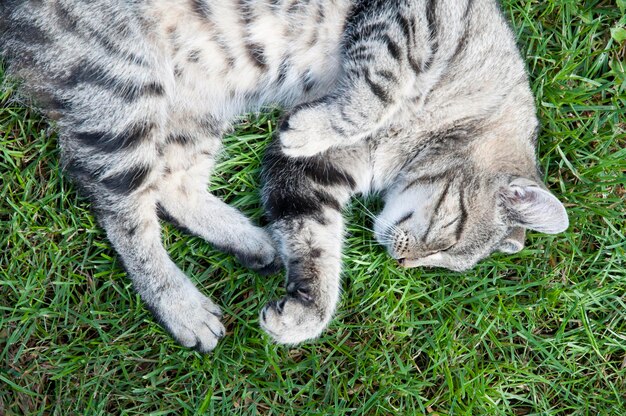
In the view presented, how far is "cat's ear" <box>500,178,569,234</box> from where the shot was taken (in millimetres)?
2676

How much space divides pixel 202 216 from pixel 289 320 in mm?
710

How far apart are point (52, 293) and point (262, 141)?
4.21 ft

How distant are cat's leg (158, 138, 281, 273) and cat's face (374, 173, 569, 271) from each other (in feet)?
2.10

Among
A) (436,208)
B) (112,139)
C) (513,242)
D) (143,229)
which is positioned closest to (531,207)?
(513,242)

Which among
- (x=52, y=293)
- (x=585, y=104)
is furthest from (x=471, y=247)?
(x=52, y=293)

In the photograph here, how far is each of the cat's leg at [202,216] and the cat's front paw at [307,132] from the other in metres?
0.53

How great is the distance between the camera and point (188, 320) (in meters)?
2.89

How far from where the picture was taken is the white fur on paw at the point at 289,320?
271 centimetres

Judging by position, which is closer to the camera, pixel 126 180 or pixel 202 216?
pixel 126 180

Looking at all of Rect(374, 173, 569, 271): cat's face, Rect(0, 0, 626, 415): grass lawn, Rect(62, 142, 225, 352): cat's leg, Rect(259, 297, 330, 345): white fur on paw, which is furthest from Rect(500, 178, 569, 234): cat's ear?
Rect(62, 142, 225, 352): cat's leg

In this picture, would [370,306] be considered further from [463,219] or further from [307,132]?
[307,132]

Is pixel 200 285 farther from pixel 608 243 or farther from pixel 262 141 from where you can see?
pixel 608 243

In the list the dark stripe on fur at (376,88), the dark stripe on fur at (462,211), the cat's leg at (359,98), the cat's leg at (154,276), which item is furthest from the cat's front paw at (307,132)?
the cat's leg at (154,276)

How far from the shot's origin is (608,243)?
3.20 m
